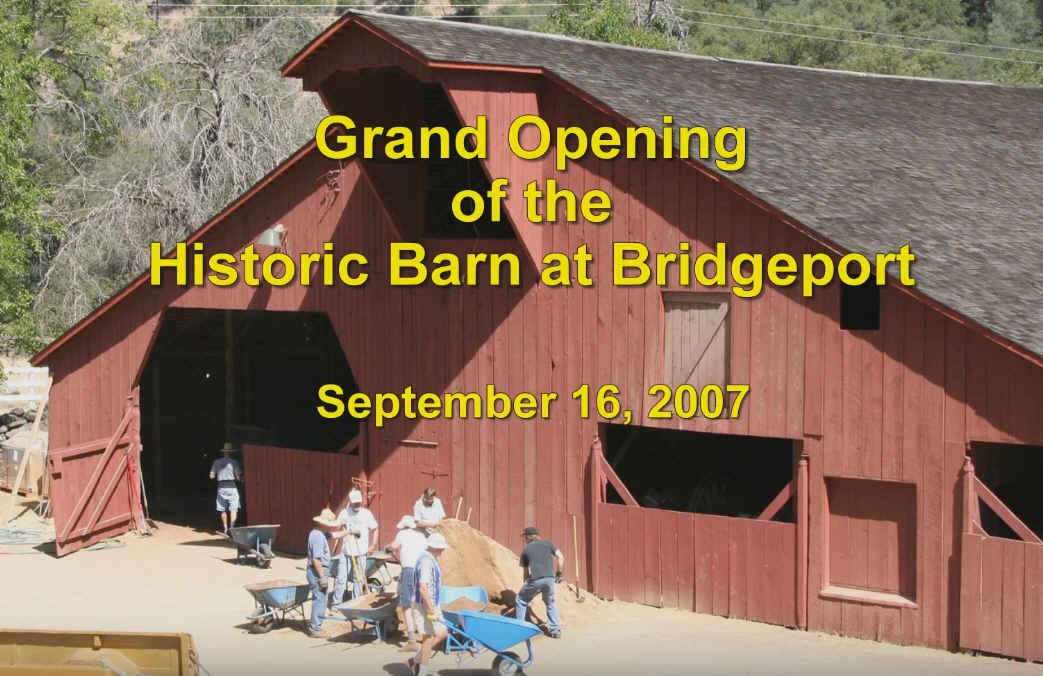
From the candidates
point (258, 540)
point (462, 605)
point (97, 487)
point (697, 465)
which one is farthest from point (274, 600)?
point (97, 487)

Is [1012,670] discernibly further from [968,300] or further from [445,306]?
[445,306]

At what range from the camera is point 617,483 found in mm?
22109

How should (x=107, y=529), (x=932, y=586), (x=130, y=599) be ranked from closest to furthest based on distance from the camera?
(x=932, y=586) → (x=130, y=599) → (x=107, y=529)

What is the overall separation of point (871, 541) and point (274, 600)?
24.6ft

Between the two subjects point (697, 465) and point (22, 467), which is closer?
point (697, 465)

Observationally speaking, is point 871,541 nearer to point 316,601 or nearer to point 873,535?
point 873,535

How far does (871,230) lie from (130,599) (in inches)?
457

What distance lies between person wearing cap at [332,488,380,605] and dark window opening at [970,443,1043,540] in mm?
8258

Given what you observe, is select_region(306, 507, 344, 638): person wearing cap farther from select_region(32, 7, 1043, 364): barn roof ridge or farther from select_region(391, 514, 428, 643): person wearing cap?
select_region(32, 7, 1043, 364): barn roof ridge

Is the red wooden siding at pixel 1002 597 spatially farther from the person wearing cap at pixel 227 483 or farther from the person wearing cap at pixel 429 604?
the person wearing cap at pixel 227 483

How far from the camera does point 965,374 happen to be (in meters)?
18.8

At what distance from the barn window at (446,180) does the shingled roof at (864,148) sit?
138cm

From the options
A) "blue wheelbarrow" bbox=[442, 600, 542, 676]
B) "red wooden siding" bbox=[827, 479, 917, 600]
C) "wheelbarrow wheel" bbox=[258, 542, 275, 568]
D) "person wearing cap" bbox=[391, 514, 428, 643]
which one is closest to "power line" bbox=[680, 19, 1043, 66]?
"wheelbarrow wheel" bbox=[258, 542, 275, 568]

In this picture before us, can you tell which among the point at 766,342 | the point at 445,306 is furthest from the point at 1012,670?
the point at 445,306
